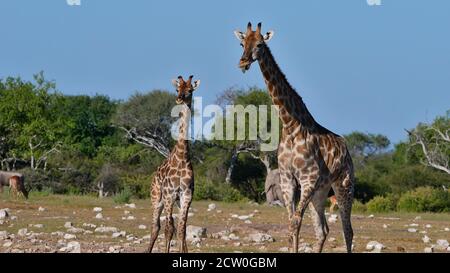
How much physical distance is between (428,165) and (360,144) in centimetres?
1908

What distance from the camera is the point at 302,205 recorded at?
1231cm

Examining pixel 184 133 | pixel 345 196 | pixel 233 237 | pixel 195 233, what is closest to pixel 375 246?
pixel 233 237

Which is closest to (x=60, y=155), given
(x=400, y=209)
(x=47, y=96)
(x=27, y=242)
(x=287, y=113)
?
(x=47, y=96)

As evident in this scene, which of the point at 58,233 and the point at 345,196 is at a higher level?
the point at 345,196

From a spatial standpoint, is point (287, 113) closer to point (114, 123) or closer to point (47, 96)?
point (47, 96)

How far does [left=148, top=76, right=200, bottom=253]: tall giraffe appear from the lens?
1430 cm

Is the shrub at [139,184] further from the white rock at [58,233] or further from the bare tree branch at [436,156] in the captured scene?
the white rock at [58,233]

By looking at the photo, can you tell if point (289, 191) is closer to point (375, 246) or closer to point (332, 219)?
point (375, 246)

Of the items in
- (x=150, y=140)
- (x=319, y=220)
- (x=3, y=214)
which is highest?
(x=150, y=140)

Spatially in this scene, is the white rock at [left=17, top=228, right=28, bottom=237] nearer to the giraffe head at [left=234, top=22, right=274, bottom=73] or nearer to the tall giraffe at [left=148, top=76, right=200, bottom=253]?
the tall giraffe at [left=148, top=76, right=200, bottom=253]

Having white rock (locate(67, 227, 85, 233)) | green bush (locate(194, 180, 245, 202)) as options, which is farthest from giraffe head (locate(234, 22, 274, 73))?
green bush (locate(194, 180, 245, 202))

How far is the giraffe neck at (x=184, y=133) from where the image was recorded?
14711mm

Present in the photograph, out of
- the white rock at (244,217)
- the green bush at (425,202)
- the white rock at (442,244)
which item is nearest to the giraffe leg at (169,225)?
the white rock at (442,244)

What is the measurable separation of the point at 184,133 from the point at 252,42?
2792 mm
